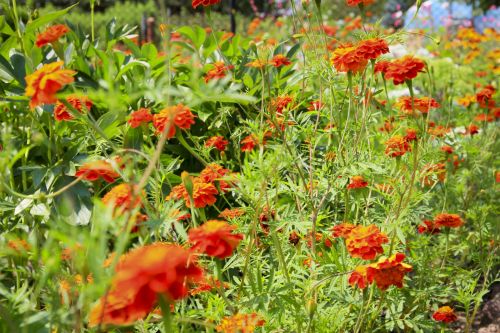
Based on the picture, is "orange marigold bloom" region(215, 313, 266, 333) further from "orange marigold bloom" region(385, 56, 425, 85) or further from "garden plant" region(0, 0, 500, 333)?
"orange marigold bloom" region(385, 56, 425, 85)

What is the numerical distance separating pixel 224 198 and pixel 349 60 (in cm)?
53

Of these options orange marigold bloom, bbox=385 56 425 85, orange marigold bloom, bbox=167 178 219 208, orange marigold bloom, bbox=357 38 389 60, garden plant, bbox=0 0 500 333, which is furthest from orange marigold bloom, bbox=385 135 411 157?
orange marigold bloom, bbox=167 178 219 208

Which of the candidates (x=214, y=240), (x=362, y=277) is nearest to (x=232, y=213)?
(x=362, y=277)

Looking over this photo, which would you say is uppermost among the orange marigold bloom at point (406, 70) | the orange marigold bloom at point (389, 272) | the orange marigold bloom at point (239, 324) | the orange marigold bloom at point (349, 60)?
the orange marigold bloom at point (349, 60)

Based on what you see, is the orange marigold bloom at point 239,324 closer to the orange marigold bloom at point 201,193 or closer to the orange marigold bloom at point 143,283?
the orange marigold bloom at point 143,283

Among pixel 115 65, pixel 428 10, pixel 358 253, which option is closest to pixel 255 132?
pixel 358 253

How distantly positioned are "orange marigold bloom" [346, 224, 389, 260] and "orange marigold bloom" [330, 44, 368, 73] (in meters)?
0.46

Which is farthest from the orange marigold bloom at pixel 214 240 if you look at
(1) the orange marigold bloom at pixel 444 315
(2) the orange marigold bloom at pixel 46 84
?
(1) the orange marigold bloom at pixel 444 315

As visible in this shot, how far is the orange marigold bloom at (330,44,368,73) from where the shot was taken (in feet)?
4.99

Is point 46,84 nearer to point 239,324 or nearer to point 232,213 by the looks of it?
point 239,324

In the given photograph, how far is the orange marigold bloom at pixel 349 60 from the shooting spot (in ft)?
4.99

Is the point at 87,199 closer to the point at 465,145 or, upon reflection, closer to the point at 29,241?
the point at 29,241

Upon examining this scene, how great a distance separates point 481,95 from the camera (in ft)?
8.72

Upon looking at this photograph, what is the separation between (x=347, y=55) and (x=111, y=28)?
1.50 metres
